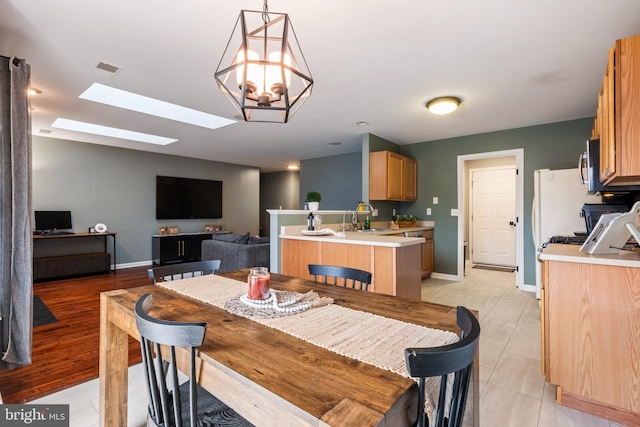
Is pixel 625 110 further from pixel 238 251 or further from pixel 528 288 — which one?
pixel 238 251

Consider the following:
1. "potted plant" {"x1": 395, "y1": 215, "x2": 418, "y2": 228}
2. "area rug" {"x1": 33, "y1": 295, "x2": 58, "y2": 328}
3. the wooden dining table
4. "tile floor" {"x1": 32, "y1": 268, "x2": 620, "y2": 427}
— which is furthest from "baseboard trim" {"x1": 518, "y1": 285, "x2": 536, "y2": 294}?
"area rug" {"x1": 33, "y1": 295, "x2": 58, "y2": 328}

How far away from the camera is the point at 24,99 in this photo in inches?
82.9

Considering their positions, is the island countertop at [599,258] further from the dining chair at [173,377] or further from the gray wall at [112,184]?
the gray wall at [112,184]

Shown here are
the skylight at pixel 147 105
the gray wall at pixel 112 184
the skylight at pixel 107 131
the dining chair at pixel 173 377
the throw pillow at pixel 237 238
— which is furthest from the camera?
the gray wall at pixel 112 184

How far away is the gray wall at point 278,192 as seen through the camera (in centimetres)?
859

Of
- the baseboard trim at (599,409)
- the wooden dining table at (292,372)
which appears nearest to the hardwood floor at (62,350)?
the wooden dining table at (292,372)

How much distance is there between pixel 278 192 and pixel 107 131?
4.54m

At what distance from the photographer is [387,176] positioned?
4.60m

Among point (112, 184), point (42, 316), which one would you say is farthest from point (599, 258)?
point (112, 184)

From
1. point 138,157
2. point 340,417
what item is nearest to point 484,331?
point 340,417

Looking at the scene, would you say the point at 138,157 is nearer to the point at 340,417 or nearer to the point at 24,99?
the point at 24,99

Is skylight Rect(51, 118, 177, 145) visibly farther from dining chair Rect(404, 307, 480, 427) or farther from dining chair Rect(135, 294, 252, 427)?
dining chair Rect(404, 307, 480, 427)

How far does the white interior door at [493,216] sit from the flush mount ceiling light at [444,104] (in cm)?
363

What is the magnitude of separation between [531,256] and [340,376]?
15.1ft
